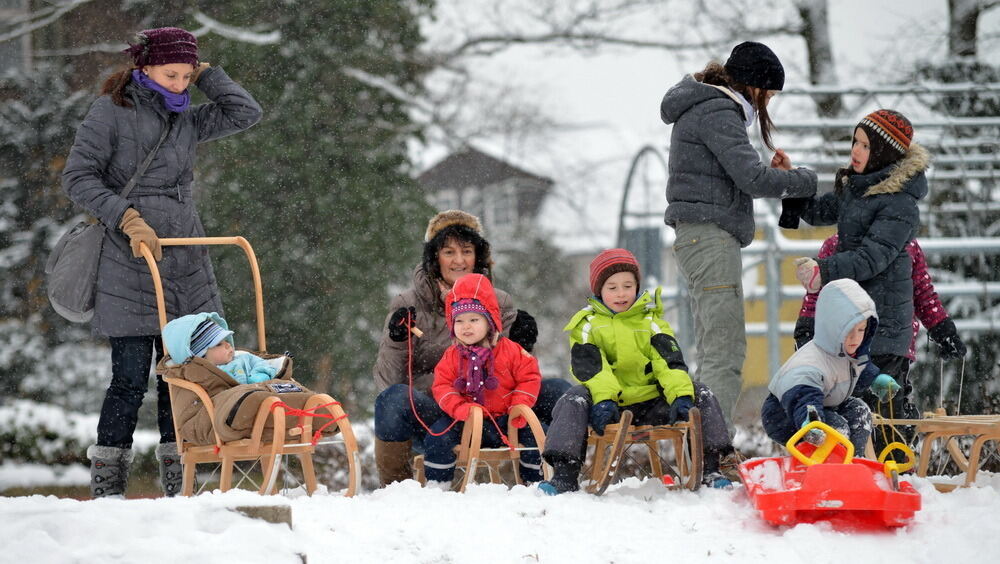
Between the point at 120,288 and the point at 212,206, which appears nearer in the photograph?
the point at 120,288

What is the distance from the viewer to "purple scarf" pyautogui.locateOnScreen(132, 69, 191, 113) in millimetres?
4613

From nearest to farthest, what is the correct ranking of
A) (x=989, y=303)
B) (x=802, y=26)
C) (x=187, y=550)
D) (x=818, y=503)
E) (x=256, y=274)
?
(x=187, y=550)
(x=818, y=503)
(x=256, y=274)
(x=989, y=303)
(x=802, y=26)

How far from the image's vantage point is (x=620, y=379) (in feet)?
15.1

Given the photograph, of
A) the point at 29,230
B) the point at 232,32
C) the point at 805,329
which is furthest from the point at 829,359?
the point at 29,230

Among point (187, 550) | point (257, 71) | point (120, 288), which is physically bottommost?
point (187, 550)

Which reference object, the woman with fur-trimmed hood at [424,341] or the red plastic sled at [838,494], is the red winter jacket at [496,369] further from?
the red plastic sled at [838,494]

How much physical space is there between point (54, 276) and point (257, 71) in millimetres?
6281

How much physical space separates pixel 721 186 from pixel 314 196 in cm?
610

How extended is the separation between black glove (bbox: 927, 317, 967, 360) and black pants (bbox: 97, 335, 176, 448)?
3294mm

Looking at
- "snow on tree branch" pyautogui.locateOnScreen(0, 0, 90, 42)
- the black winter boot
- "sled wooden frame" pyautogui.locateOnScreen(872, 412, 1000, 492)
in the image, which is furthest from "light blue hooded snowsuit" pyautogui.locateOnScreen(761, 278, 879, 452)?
"snow on tree branch" pyautogui.locateOnScreen(0, 0, 90, 42)

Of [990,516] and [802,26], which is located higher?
[802,26]

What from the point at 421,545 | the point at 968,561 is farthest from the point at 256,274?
the point at 968,561

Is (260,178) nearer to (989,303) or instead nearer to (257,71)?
(257,71)

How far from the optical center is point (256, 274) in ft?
15.7
